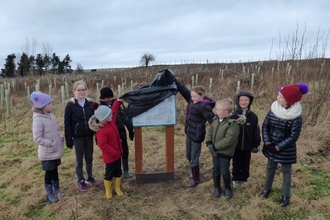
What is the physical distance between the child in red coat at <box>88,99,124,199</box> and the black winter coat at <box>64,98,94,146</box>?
0.57 ft

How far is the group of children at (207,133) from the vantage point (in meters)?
2.88

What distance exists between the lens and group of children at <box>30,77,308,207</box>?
2879 millimetres

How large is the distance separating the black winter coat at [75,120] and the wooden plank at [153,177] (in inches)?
41.0

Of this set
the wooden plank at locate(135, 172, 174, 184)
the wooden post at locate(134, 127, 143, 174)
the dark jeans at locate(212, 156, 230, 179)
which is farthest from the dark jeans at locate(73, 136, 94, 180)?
the dark jeans at locate(212, 156, 230, 179)

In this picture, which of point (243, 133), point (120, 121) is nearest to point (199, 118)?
point (243, 133)

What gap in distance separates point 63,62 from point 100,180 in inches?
1735

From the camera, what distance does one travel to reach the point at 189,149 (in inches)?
145

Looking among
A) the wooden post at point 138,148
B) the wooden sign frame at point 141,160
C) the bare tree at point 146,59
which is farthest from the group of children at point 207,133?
the bare tree at point 146,59

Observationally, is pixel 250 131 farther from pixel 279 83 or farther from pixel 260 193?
pixel 279 83

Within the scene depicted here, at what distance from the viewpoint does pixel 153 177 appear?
3.86 m

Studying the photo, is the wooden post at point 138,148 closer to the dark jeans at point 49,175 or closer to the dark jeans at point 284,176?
the dark jeans at point 49,175

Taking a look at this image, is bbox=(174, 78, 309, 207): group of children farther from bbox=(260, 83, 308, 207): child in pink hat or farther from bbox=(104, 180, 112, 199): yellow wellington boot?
bbox=(104, 180, 112, 199): yellow wellington boot

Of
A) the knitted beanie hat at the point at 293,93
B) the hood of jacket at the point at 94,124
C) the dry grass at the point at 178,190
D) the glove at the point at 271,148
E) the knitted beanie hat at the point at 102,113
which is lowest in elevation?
the dry grass at the point at 178,190

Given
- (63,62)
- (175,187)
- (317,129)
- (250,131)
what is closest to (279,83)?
Result: (317,129)
